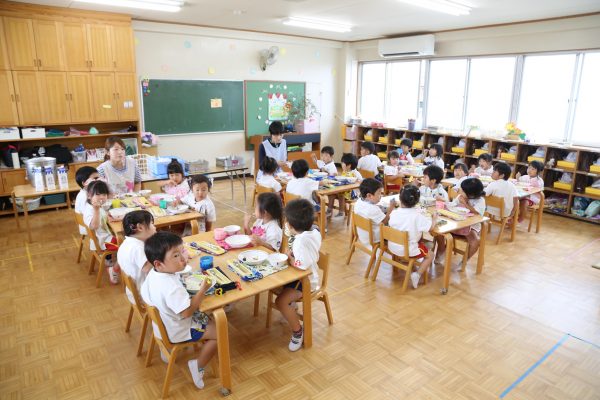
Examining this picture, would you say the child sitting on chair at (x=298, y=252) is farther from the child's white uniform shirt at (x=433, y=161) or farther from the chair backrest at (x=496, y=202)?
the child's white uniform shirt at (x=433, y=161)

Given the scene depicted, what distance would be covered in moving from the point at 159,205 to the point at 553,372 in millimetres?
3679

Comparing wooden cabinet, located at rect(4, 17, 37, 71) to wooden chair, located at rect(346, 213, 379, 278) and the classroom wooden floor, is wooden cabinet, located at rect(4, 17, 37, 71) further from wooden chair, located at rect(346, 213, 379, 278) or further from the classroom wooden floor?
wooden chair, located at rect(346, 213, 379, 278)

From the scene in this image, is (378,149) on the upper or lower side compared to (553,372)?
upper

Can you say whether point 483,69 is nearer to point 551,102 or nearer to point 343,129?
point 551,102

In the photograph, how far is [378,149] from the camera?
31.9 ft

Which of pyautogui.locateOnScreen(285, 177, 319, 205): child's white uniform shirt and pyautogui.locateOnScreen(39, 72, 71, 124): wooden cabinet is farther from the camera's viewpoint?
pyautogui.locateOnScreen(39, 72, 71, 124): wooden cabinet

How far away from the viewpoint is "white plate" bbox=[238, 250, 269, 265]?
9.37ft

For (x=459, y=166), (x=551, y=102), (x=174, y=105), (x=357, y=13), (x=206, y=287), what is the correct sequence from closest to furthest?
(x=206, y=287), (x=459, y=166), (x=357, y=13), (x=551, y=102), (x=174, y=105)

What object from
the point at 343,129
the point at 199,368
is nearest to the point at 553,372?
the point at 199,368

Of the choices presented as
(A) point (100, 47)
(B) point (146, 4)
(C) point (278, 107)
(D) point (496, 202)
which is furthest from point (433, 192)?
(A) point (100, 47)

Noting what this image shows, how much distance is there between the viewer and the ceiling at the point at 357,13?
5.67 m

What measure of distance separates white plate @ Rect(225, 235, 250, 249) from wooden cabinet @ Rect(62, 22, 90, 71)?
15.8 feet

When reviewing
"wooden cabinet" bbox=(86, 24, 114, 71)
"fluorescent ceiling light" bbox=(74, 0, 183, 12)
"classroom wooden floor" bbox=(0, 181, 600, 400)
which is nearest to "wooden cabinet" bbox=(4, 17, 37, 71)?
"wooden cabinet" bbox=(86, 24, 114, 71)

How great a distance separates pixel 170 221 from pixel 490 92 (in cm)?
667
